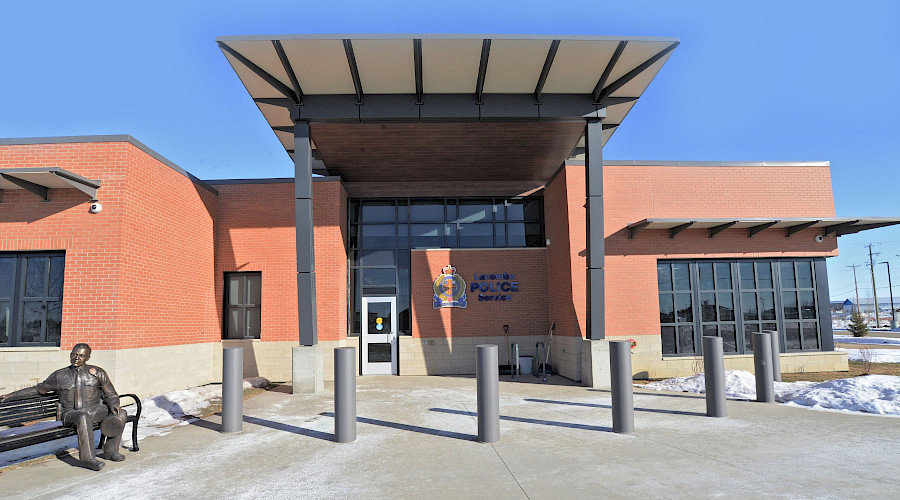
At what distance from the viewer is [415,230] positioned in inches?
659

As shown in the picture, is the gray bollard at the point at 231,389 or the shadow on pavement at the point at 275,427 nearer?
the shadow on pavement at the point at 275,427

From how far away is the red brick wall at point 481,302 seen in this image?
52.0 ft

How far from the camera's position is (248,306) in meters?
15.0

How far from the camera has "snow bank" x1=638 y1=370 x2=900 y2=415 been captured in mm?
8281

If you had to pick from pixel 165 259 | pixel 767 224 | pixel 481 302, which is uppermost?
pixel 767 224

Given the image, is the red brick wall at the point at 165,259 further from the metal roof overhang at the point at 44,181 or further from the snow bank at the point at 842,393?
the snow bank at the point at 842,393

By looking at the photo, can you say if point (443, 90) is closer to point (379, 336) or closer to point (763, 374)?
point (379, 336)

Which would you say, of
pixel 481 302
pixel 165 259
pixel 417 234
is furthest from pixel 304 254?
pixel 481 302

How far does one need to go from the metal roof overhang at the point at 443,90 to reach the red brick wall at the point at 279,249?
161 centimetres

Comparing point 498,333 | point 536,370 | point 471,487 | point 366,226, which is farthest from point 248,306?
point 471,487

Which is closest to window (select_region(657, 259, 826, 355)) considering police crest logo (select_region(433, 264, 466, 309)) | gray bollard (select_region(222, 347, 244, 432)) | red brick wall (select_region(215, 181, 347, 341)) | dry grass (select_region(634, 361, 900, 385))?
dry grass (select_region(634, 361, 900, 385))

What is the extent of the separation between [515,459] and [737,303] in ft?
37.2

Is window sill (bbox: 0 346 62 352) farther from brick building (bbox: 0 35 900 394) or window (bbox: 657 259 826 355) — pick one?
window (bbox: 657 259 826 355)

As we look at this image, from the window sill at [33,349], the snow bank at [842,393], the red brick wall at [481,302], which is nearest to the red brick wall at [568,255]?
the red brick wall at [481,302]
